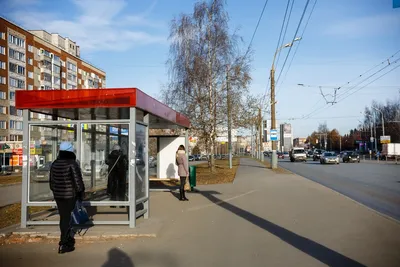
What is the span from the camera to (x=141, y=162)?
9.40 meters

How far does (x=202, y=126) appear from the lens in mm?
26016

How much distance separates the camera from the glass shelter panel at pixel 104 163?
9.44m

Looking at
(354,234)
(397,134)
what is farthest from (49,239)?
(397,134)

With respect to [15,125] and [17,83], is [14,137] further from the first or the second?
[17,83]

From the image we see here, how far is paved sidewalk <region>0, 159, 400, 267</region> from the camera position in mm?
5996

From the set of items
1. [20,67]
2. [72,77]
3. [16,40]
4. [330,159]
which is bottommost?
[330,159]

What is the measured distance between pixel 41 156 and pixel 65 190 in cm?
309

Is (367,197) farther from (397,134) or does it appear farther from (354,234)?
(397,134)

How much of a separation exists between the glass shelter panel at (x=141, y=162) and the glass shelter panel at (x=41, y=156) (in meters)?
2.14

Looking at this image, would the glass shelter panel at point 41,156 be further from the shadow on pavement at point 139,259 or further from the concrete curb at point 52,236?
the shadow on pavement at point 139,259

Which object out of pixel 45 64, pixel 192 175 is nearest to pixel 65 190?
pixel 192 175

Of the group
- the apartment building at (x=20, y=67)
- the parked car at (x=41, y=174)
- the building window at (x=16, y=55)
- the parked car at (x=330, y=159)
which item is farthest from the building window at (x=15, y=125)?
the parked car at (x=41, y=174)

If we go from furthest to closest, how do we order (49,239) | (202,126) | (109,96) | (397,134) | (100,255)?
(397,134) < (202,126) < (109,96) < (49,239) < (100,255)

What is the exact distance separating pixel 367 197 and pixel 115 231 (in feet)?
31.1
